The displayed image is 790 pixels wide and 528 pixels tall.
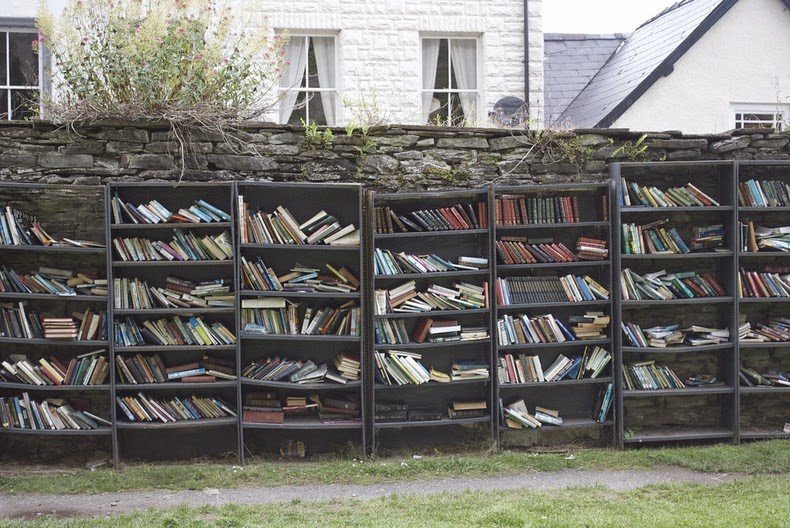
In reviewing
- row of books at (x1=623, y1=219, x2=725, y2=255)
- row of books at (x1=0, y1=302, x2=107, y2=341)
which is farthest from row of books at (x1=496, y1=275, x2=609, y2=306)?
row of books at (x1=0, y1=302, x2=107, y2=341)

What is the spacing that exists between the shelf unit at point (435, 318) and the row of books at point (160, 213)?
47.1 inches

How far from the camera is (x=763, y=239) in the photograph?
6598 millimetres

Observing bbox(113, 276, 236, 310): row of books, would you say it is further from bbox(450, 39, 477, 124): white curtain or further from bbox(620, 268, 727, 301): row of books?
bbox(450, 39, 477, 124): white curtain

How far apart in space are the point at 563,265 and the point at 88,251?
3.56 meters

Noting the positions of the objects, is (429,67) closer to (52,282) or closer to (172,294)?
(172,294)

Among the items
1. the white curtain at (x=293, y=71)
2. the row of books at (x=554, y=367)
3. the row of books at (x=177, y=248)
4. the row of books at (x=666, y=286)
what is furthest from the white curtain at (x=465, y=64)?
the row of books at (x=177, y=248)

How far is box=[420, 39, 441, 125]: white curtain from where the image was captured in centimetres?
879

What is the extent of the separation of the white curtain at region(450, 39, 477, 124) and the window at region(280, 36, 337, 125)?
1328mm

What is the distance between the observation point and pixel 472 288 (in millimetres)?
6336

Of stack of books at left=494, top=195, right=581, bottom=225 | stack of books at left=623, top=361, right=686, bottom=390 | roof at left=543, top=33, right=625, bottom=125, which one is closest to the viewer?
stack of books at left=494, top=195, right=581, bottom=225

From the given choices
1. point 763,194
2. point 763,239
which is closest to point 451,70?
point 763,194

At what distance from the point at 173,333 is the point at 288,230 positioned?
1.16 m

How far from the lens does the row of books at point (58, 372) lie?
603 centimetres

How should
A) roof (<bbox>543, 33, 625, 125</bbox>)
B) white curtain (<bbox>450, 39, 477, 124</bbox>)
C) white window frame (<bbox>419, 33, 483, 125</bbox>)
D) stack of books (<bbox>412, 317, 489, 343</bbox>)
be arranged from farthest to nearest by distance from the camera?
roof (<bbox>543, 33, 625, 125</bbox>) → white curtain (<bbox>450, 39, 477, 124</bbox>) → white window frame (<bbox>419, 33, 483, 125</bbox>) → stack of books (<bbox>412, 317, 489, 343</bbox>)
